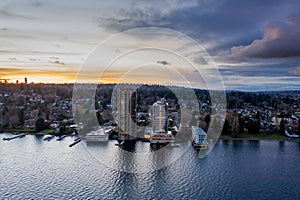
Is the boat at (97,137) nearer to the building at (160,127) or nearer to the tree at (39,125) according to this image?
the building at (160,127)

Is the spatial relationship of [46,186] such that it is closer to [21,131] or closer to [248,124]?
[21,131]

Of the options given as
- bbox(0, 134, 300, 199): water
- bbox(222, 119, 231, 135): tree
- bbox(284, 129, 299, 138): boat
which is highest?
bbox(222, 119, 231, 135): tree

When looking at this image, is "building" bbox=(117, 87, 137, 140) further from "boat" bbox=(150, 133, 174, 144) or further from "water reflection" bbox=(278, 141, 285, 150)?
"water reflection" bbox=(278, 141, 285, 150)

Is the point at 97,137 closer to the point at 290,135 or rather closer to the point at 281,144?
the point at 281,144

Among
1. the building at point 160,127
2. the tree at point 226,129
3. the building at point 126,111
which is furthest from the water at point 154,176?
the tree at point 226,129

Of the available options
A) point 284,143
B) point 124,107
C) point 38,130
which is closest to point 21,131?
point 38,130

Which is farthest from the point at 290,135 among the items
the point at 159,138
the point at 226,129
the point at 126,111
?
the point at 126,111

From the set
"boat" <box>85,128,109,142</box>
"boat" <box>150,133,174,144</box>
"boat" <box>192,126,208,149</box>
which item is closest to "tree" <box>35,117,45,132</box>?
"boat" <box>85,128,109,142</box>
